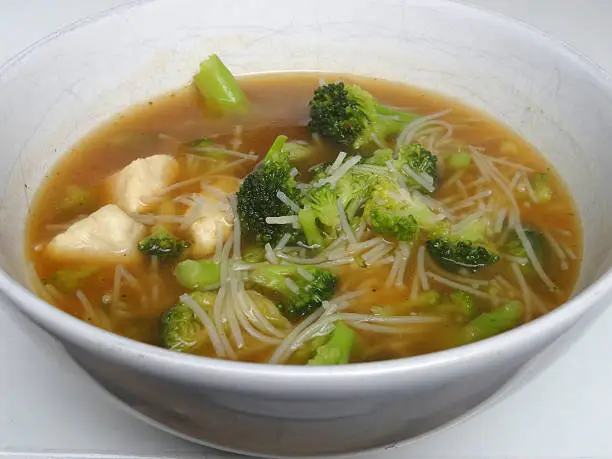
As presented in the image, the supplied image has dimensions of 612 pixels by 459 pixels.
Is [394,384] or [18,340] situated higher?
[394,384]

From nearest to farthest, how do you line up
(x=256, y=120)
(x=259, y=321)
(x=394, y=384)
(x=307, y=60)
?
(x=394, y=384) < (x=259, y=321) < (x=256, y=120) < (x=307, y=60)

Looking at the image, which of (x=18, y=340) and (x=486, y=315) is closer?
(x=486, y=315)

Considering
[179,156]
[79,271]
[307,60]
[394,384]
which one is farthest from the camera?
[307,60]

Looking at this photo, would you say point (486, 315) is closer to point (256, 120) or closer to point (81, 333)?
point (81, 333)

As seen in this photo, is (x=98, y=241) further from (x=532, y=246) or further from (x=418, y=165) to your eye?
(x=532, y=246)

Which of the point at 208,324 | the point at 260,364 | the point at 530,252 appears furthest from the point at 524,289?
the point at 260,364

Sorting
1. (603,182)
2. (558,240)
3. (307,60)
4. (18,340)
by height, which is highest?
(307,60)

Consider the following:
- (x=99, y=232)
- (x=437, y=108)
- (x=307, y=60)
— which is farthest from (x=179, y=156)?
(x=437, y=108)

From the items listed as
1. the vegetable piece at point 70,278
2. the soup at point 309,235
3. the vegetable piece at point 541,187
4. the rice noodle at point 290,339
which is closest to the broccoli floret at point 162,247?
the soup at point 309,235
